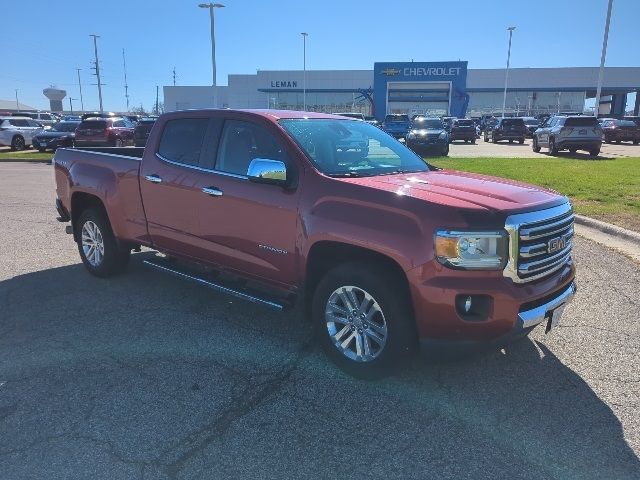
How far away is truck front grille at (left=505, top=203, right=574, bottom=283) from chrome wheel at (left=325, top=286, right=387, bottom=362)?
36.7 inches

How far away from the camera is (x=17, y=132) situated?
28391mm

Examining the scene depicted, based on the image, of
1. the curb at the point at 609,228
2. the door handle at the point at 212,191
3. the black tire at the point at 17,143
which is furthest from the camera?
the black tire at the point at 17,143

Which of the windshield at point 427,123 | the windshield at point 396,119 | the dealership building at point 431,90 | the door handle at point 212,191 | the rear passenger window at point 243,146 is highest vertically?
the dealership building at point 431,90

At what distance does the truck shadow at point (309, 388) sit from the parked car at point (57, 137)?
22.7 metres

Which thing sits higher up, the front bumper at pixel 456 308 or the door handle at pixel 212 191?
the door handle at pixel 212 191

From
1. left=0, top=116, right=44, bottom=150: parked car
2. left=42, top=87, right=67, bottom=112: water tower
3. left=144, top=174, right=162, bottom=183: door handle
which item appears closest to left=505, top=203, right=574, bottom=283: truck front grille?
left=144, top=174, right=162, bottom=183: door handle

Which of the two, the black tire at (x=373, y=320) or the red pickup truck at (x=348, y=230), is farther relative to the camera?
the black tire at (x=373, y=320)

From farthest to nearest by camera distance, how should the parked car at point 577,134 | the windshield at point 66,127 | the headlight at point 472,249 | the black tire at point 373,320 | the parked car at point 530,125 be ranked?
the parked car at point 530,125 < the windshield at point 66,127 < the parked car at point 577,134 < the black tire at point 373,320 < the headlight at point 472,249

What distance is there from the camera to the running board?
13.5 ft

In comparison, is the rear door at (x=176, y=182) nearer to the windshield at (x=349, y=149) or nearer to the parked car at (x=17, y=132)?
the windshield at (x=349, y=149)

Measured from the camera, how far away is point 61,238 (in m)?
8.16

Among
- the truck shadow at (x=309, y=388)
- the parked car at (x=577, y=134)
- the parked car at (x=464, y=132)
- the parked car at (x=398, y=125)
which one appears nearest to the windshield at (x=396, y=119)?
the parked car at (x=398, y=125)

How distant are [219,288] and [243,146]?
4.12ft

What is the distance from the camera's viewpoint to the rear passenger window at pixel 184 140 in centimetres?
496
